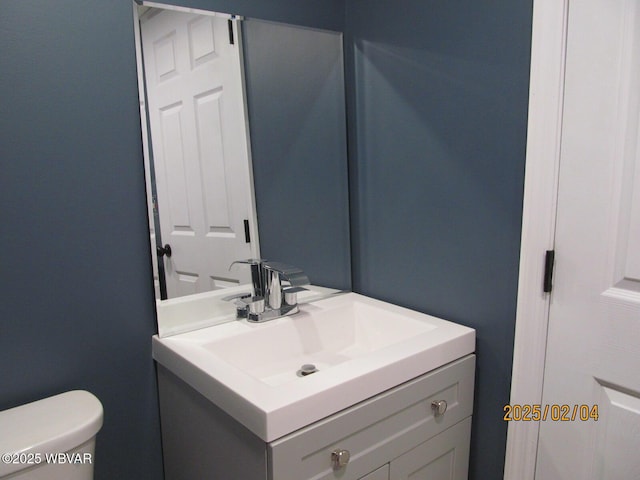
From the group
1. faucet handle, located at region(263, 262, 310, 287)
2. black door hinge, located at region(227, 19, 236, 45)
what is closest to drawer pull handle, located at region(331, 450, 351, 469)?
faucet handle, located at region(263, 262, 310, 287)

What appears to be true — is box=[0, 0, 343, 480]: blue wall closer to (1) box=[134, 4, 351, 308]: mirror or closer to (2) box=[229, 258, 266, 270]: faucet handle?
(1) box=[134, 4, 351, 308]: mirror

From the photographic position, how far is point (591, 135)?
0.88m

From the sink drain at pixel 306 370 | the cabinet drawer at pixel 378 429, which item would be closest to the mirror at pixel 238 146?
the sink drain at pixel 306 370

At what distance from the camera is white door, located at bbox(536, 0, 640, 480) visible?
0.84 m

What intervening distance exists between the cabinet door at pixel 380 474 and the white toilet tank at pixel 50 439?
60cm

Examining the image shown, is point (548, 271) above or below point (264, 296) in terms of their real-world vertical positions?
above

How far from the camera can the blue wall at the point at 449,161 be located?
1.03m

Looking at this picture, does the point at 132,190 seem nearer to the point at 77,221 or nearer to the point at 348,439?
the point at 77,221

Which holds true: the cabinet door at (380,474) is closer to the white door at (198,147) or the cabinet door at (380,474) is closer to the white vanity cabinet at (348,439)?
the white vanity cabinet at (348,439)

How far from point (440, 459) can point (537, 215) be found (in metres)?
0.67

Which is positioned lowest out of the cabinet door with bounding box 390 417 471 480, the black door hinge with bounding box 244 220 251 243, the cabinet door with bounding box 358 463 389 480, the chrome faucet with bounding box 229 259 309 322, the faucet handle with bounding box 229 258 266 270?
the cabinet door with bounding box 390 417 471 480

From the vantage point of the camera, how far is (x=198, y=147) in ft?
3.97

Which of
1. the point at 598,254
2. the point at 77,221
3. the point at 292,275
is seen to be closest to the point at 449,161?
the point at 598,254

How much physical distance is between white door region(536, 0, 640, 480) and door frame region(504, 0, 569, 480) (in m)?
0.02
